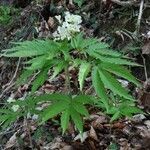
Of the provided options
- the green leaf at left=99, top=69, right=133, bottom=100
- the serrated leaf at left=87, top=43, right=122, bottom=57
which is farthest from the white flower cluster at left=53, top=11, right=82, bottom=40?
the green leaf at left=99, top=69, right=133, bottom=100

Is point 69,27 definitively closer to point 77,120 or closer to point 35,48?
point 35,48

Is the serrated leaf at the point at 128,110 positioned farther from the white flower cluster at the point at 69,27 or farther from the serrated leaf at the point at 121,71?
the white flower cluster at the point at 69,27

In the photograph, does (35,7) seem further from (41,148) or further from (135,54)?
(41,148)

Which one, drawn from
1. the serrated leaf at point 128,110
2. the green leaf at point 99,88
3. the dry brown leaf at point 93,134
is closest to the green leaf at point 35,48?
the green leaf at point 99,88

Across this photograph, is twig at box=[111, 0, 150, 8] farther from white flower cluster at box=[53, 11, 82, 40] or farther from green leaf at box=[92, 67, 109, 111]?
green leaf at box=[92, 67, 109, 111]

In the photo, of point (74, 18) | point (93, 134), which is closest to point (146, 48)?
point (93, 134)

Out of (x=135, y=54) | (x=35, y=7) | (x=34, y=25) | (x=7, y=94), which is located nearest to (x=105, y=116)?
(x=135, y=54)
